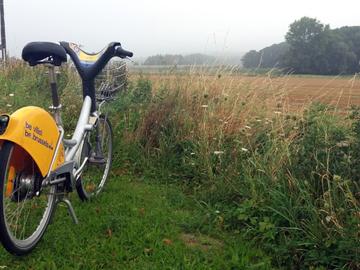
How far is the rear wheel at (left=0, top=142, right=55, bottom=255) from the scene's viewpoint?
7.44ft

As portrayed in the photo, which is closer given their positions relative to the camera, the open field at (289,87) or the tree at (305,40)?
the open field at (289,87)

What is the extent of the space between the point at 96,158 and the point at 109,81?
3.72 ft

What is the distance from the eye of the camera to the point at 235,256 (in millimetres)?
2783

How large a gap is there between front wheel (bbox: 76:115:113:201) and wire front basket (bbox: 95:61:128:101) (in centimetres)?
→ 24

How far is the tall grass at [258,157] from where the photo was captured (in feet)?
9.11

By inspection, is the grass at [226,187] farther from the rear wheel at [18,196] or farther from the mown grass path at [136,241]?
the rear wheel at [18,196]

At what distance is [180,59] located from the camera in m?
6.81

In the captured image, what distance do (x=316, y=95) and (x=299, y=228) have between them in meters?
2.53

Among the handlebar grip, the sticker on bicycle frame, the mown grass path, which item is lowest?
the mown grass path

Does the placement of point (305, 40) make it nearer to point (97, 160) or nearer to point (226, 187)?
point (226, 187)

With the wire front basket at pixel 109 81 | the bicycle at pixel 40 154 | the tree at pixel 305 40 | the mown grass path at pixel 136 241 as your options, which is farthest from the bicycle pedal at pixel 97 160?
the tree at pixel 305 40

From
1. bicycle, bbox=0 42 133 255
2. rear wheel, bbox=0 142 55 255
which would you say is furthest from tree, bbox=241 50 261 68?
rear wheel, bbox=0 142 55 255

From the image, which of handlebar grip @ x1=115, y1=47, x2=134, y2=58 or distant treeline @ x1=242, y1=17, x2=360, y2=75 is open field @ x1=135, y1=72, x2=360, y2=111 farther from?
distant treeline @ x1=242, y1=17, x2=360, y2=75

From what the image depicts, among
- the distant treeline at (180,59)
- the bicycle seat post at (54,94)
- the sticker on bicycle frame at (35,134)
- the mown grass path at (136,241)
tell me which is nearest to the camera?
the sticker on bicycle frame at (35,134)
